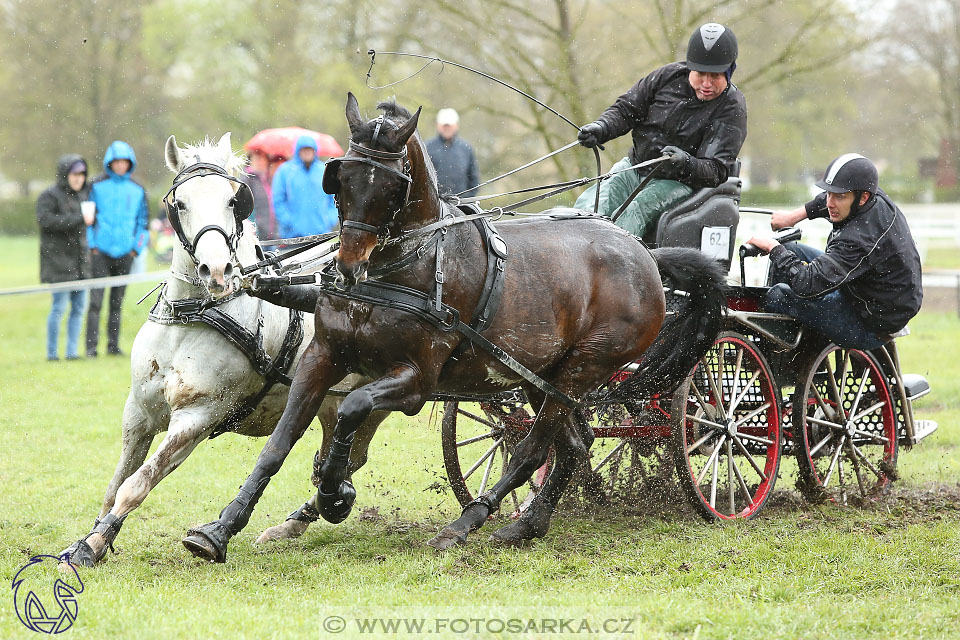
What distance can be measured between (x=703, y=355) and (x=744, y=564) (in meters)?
1.17

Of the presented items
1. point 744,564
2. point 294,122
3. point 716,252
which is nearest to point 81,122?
point 294,122

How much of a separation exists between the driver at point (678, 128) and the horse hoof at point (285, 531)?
7.67 ft

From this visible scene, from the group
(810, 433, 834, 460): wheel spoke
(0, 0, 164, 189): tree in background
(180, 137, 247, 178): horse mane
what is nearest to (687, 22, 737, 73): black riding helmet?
(810, 433, 834, 460): wheel spoke

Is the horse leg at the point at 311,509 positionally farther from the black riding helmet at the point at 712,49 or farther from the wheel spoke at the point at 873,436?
the wheel spoke at the point at 873,436

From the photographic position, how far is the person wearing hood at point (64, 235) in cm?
1077

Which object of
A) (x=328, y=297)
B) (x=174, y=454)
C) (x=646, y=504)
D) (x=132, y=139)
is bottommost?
(x=646, y=504)

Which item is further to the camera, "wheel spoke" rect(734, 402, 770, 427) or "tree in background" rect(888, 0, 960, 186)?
"tree in background" rect(888, 0, 960, 186)

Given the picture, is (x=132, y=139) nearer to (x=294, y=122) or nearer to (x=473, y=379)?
(x=294, y=122)

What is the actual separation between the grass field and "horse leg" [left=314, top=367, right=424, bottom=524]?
355mm

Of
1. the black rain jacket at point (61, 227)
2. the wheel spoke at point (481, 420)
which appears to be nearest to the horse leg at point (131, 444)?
the wheel spoke at point (481, 420)

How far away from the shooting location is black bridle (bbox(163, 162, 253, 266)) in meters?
4.37

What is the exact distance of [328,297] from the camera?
169 inches

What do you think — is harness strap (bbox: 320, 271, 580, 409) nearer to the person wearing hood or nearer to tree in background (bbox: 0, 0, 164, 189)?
the person wearing hood

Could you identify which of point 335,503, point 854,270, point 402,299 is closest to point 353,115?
point 402,299
